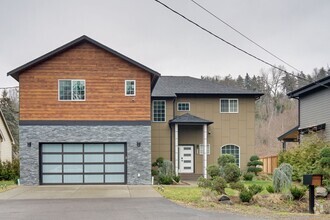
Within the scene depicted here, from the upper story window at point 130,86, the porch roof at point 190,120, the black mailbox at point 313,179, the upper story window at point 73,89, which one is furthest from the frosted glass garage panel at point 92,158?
the black mailbox at point 313,179

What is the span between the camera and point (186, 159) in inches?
1125

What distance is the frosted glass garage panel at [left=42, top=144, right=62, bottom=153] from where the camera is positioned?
22188 millimetres

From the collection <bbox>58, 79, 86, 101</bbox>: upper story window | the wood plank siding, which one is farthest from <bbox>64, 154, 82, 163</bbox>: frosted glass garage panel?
<bbox>58, 79, 86, 101</bbox>: upper story window

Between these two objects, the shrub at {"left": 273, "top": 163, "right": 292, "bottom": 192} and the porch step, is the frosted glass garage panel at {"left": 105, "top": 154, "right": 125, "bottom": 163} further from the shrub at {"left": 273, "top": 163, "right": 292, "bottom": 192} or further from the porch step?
the shrub at {"left": 273, "top": 163, "right": 292, "bottom": 192}

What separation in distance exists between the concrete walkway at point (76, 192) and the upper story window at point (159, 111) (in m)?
7.63

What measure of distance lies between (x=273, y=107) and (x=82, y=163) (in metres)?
41.8

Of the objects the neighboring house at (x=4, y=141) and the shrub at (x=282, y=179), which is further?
the neighboring house at (x=4, y=141)

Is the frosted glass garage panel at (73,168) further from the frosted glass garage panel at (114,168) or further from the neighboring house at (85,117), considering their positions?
the frosted glass garage panel at (114,168)

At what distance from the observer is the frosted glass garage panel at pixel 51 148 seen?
22.2 m

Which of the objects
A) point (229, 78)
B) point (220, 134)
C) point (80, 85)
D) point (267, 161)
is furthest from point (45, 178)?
point (229, 78)

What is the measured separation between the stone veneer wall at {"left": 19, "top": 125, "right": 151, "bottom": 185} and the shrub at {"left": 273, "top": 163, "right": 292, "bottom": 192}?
820cm

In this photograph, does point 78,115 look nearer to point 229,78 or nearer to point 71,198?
point 71,198

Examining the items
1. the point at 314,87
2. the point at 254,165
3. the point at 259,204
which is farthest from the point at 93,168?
the point at 314,87

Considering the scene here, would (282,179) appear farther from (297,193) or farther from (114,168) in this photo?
(114,168)
